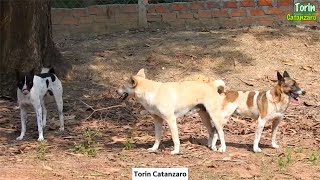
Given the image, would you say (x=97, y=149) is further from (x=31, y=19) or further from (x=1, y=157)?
(x=31, y=19)

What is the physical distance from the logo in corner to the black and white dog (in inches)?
227

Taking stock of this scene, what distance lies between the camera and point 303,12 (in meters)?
13.5

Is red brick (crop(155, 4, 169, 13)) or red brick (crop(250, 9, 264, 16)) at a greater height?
red brick (crop(155, 4, 169, 13))

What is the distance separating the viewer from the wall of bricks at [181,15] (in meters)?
13.6

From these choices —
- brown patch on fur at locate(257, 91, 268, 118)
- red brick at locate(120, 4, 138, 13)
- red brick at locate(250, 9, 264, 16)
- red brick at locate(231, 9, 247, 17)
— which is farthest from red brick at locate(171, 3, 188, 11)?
brown patch on fur at locate(257, 91, 268, 118)

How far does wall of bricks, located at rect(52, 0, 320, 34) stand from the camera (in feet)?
44.6

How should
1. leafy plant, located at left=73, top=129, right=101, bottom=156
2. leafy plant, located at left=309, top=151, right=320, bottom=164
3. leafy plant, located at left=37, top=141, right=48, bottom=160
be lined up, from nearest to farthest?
leafy plant, located at left=309, top=151, right=320, bottom=164, leafy plant, located at left=37, top=141, right=48, bottom=160, leafy plant, located at left=73, top=129, right=101, bottom=156

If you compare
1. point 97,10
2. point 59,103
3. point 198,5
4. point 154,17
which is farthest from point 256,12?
point 59,103

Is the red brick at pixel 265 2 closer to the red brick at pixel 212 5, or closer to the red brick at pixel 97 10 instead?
the red brick at pixel 212 5

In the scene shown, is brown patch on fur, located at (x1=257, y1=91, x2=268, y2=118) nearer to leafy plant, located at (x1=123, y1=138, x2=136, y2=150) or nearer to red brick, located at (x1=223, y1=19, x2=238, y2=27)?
leafy plant, located at (x1=123, y1=138, x2=136, y2=150)

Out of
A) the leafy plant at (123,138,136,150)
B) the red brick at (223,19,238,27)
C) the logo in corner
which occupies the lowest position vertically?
the leafy plant at (123,138,136,150)

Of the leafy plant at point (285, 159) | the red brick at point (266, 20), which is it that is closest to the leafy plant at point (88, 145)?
the leafy plant at point (285, 159)

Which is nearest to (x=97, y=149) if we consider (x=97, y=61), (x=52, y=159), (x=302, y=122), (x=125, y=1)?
(x=52, y=159)

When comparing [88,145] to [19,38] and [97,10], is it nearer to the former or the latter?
[19,38]
